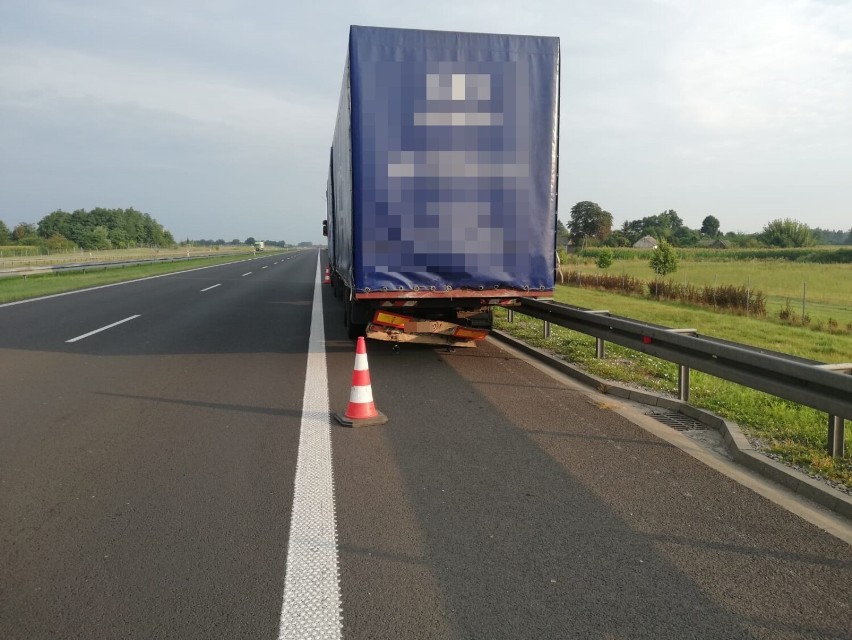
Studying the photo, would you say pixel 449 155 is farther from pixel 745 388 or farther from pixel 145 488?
pixel 145 488

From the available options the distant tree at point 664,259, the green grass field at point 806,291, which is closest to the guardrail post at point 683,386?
the green grass field at point 806,291

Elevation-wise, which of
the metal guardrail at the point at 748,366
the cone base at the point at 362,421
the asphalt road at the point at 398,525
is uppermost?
the metal guardrail at the point at 748,366

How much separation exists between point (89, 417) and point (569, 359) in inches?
235

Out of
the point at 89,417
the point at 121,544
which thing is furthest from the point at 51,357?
the point at 121,544

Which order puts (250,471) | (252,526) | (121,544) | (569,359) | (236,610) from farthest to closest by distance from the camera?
1. (569,359)
2. (250,471)
3. (252,526)
4. (121,544)
5. (236,610)

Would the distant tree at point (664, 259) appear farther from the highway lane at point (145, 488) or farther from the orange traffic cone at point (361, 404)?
the orange traffic cone at point (361, 404)

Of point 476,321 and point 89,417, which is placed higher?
point 476,321

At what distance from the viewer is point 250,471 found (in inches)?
188

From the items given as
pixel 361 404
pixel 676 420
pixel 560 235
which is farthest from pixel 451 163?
pixel 560 235

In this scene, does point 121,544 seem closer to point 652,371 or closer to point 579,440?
point 579,440

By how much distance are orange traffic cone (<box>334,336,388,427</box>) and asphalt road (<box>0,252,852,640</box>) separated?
14 centimetres

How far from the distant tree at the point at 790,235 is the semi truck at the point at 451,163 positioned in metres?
99.9

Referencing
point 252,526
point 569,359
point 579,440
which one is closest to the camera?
point 252,526

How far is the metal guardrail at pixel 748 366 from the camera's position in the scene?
473 cm
